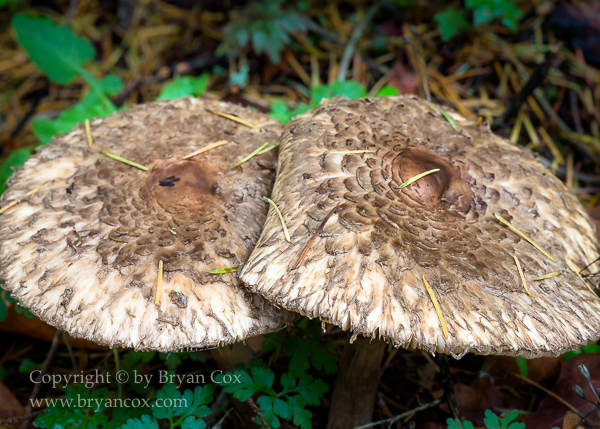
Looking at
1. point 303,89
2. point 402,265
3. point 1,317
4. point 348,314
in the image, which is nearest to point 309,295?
point 348,314

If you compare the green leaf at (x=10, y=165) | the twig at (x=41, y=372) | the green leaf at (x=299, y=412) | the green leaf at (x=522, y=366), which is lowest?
the twig at (x=41, y=372)

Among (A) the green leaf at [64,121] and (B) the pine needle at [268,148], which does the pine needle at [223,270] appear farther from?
(A) the green leaf at [64,121]

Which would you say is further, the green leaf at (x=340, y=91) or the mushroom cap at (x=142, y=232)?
the green leaf at (x=340, y=91)

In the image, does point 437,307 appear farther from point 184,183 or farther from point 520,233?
point 184,183

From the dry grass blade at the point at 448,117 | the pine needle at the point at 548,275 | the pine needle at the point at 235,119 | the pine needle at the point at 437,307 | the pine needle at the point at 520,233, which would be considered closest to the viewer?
the pine needle at the point at 437,307

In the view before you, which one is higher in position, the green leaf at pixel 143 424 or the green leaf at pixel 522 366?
the green leaf at pixel 143 424

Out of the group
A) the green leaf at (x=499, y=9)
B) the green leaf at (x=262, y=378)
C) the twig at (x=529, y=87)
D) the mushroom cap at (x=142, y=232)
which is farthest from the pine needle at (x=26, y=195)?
the green leaf at (x=499, y=9)

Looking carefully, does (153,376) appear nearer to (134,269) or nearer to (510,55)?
(134,269)

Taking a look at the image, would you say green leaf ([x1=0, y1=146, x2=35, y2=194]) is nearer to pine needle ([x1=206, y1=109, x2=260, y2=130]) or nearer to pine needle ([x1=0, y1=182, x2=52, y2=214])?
pine needle ([x1=0, y1=182, x2=52, y2=214])
